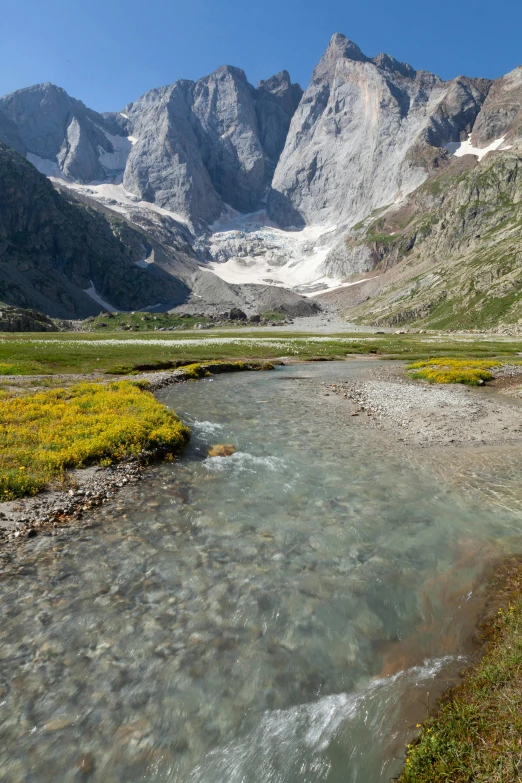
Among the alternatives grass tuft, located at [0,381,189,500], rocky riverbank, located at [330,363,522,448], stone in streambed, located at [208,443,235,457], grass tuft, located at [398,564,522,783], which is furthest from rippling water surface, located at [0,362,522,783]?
rocky riverbank, located at [330,363,522,448]

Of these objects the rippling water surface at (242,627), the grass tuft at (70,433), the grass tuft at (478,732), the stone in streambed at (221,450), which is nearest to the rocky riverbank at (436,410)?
the rippling water surface at (242,627)

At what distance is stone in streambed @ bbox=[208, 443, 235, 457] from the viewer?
18.9 meters

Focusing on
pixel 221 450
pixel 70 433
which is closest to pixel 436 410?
pixel 221 450

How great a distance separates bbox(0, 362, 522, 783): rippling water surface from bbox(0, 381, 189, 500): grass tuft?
2902 mm

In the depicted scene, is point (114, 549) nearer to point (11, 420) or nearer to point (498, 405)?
point (11, 420)

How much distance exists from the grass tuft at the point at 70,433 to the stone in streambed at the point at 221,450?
1696mm

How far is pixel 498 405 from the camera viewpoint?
3012 cm

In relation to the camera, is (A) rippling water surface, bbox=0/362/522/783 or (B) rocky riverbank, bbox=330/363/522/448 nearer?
(A) rippling water surface, bbox=0/362/522/783

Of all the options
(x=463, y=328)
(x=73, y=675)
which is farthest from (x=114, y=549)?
(x=463, y=328)

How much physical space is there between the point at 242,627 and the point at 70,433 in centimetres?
1333

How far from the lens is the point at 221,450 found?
19359 millimetres

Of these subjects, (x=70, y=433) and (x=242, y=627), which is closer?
(x=242, y=627)

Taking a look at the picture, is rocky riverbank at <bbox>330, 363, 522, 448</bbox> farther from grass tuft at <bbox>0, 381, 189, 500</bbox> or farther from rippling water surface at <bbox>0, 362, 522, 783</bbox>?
grass tuft at <bbox>0, 381, 189, 500</bbox>

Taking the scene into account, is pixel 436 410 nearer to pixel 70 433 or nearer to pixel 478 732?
pixel 70 433
